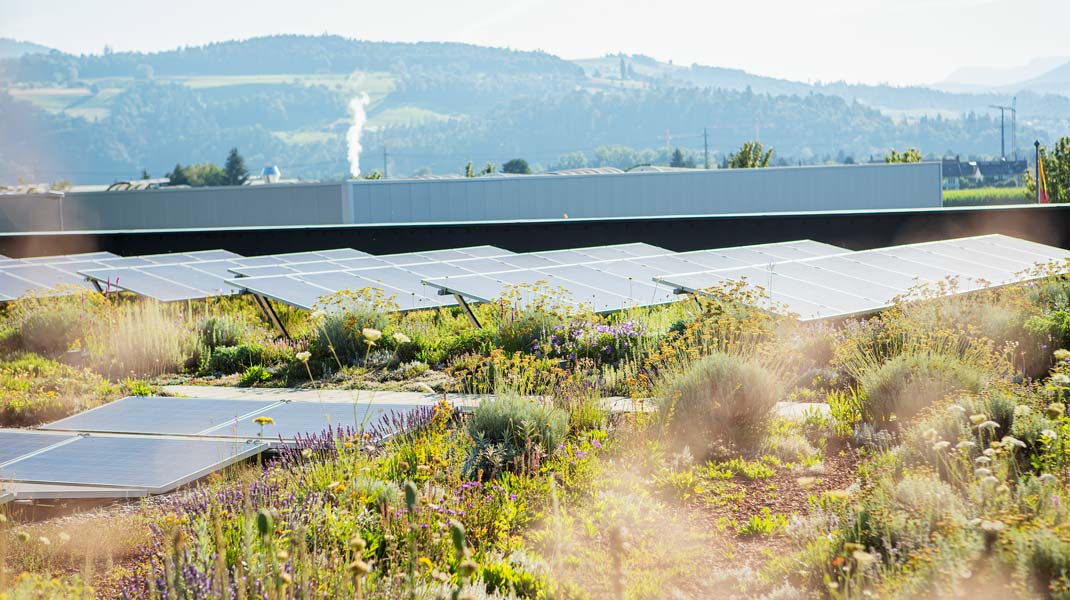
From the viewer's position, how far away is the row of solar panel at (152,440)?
5.20 meters

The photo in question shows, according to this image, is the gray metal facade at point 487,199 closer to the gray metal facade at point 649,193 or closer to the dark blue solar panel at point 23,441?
the gray metal facade at point 649,193

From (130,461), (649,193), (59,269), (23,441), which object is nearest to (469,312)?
(23,441)

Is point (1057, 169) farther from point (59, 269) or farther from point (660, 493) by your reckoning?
point (660, 493)

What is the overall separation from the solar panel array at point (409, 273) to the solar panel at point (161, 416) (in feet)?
10.5

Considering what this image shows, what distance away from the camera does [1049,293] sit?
10.3 m

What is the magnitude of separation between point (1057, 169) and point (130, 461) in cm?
3582

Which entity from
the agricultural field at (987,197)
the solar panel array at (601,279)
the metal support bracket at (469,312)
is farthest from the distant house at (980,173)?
the metal support bracket at (469,312)

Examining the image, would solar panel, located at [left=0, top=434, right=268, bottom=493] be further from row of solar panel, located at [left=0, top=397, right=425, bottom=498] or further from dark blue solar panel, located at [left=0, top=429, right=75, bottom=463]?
dark blue solar panel, located at [left=0, top=429, right=75, bottom=463]

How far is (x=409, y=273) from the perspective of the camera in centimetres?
1349

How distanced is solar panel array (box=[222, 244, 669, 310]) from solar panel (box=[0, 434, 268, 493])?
461 centimetres

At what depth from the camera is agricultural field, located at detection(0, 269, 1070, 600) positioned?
3.67 metres

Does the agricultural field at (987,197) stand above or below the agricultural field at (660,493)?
above

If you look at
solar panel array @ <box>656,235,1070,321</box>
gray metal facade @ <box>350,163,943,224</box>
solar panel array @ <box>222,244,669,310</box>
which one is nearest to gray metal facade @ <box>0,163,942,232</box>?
gray metal facade @ <box>350,163,943,224</box>

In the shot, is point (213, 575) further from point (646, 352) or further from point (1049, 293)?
point (1049, 293)
